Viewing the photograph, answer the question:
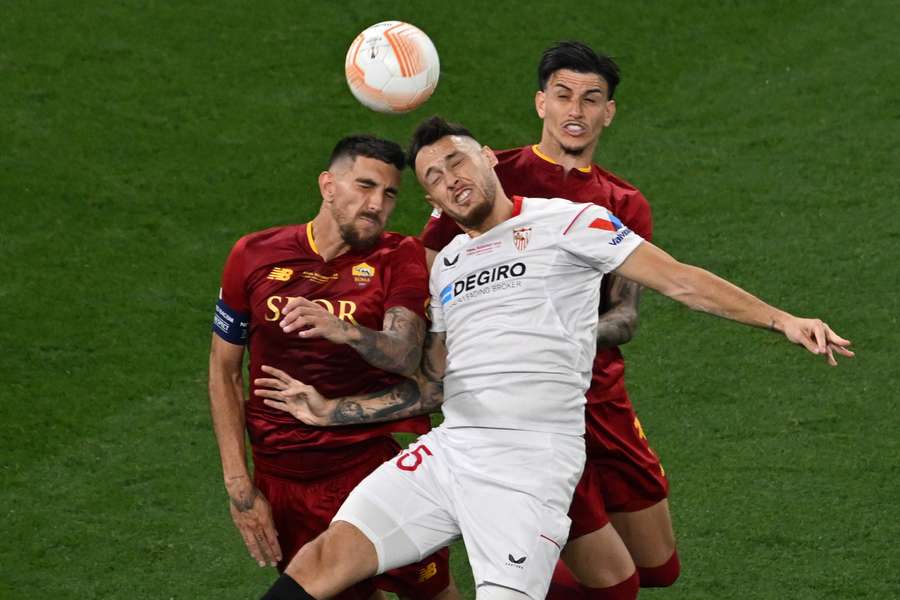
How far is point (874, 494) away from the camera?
7.77m

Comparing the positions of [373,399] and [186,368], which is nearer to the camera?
[373,399]

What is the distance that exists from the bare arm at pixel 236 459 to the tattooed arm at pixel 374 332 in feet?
1.33

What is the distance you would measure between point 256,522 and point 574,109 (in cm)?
207

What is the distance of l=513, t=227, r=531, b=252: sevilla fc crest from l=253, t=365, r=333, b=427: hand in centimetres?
91

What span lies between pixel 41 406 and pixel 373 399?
114 inches

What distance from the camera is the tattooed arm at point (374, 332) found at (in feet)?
18.7

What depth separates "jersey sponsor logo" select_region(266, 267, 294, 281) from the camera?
622 centimetres

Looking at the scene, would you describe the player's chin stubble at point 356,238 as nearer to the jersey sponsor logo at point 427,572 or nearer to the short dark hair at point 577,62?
the short dark hair at point 577,62

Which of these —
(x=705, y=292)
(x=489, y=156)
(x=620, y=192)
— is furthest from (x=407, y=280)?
(x=705, y=292)

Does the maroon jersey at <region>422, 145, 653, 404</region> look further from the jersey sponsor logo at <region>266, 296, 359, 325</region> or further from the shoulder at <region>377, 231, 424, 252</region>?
the jersey sponsor logo at <region>266, 296, 359, 325</region>

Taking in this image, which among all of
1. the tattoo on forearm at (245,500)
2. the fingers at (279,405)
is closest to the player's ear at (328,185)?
the fingers at (279,405)

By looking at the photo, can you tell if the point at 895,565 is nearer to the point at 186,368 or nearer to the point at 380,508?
the point at 380,508

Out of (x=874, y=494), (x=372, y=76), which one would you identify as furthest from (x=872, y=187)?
(x=372, y=76)

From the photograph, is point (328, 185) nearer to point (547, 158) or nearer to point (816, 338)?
point (547, 158)
